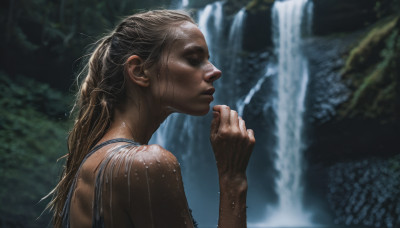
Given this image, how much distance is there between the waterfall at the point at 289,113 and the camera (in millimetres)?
10328

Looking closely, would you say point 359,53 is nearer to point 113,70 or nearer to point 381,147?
point 381,147

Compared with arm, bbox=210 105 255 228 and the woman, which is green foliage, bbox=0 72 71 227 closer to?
the woman

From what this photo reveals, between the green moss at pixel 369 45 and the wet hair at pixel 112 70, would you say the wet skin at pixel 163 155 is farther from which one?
the green moss at pixel 369 45

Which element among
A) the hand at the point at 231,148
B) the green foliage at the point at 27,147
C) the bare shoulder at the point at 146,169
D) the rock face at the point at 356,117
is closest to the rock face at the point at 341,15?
the rock face at the point at 356,117

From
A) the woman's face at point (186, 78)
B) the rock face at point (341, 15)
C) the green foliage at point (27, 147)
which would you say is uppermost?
the rock face at point (341, 15)

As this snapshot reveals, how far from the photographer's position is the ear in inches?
49.9

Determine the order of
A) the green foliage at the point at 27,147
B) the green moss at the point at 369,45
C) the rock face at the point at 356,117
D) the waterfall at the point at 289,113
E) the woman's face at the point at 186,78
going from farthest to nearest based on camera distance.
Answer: the waterfall at the point at 289,113 < the green moss at the point at 369,45 < the rock face at the point at 356,117 < the green foliage at the point at 27,147 < the woman's face at the point at 186,78

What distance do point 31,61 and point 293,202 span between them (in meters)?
8.80

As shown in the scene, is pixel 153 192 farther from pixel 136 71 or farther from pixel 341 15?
pixel 341 15

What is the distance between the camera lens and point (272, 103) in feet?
35.7

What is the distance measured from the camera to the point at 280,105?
1085 centimetres

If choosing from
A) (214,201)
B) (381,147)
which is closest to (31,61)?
(214,201)

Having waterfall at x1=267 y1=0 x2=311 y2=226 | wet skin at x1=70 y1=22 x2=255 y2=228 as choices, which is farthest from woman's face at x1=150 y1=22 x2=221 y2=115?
waterfall at x1=267 y1=0 x2=311 y2=226

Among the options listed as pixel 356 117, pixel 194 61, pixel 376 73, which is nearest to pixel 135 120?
pixel 194 61
